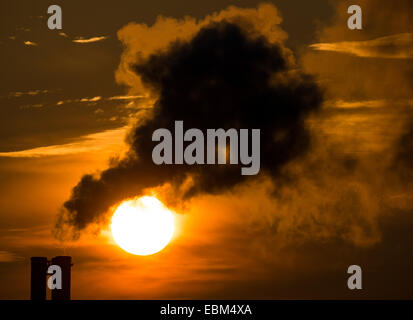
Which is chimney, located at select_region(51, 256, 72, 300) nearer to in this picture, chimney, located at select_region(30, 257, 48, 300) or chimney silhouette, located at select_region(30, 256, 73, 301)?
chimney silhouette, located at select_region(30, 256, 73, 301)

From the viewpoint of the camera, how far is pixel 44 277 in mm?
44625

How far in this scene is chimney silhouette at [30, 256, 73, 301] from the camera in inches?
1708

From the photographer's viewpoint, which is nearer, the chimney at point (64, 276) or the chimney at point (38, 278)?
the chimney at point (38, 278)

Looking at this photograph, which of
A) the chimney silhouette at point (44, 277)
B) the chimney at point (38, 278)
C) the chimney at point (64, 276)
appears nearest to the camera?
the chimney at point (38, 278)

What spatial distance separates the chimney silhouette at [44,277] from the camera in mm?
43375

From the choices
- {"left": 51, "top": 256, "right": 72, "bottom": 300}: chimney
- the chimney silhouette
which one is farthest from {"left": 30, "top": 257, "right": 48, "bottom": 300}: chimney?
{"left": 51, "top": 256, "right": 72, "bottom": 300}: chimney

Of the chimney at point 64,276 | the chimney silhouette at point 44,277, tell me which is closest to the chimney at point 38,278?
the chimney silhouette at point 44,277

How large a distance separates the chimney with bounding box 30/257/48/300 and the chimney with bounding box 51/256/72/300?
0.53 metres

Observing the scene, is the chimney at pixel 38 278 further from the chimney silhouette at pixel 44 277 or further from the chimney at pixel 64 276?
the chimney at pixel 64 276
